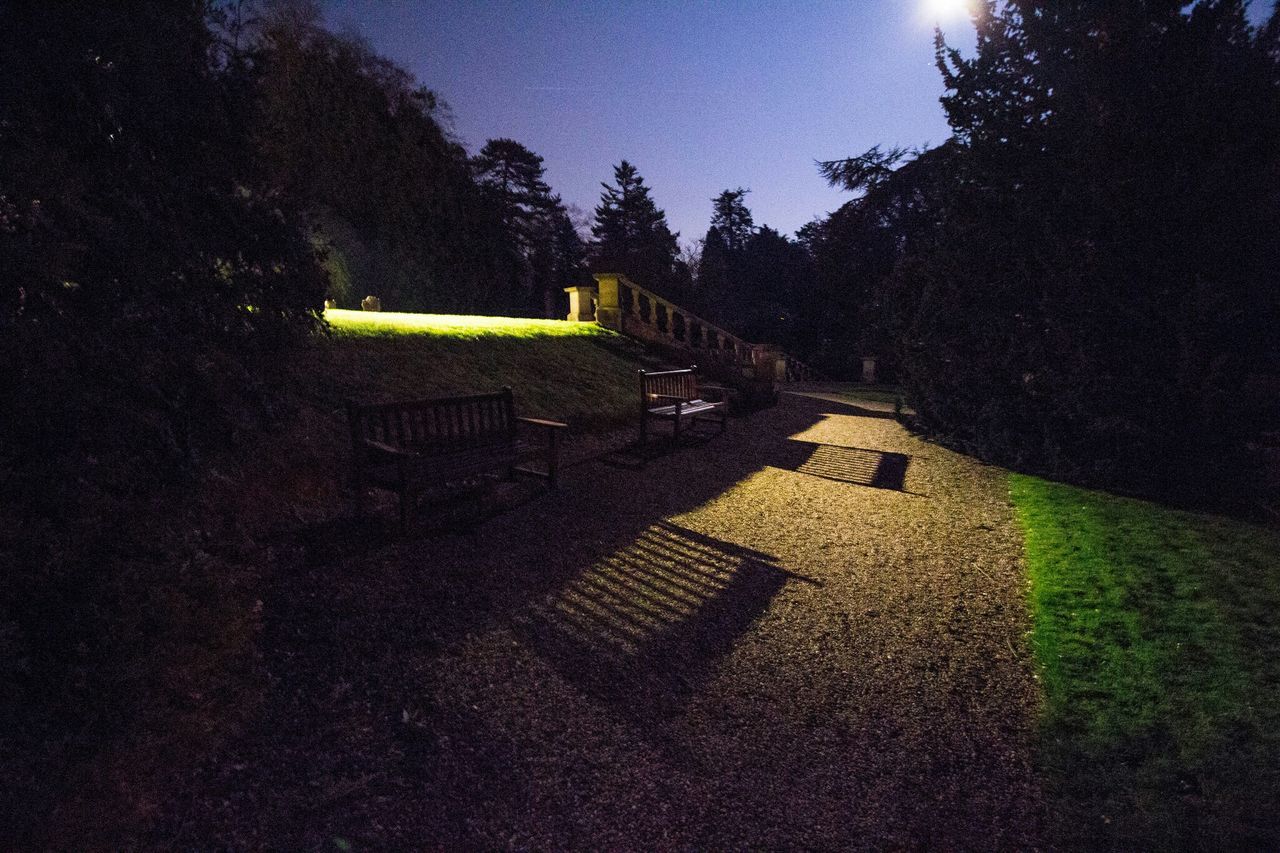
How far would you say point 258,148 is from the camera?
4.13m

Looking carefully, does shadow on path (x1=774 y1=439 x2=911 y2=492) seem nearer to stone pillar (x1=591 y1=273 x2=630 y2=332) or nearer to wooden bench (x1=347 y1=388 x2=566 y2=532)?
wooden bench (x1=347 y1=388 x2=566 y2=532)

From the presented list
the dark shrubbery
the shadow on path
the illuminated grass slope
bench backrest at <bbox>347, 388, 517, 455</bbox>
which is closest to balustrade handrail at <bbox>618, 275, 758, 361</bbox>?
the illuminated grass slope

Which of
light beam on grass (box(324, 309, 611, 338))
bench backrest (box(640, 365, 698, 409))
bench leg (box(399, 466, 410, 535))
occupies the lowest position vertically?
bench leg (box(399, 466, 410, 535))

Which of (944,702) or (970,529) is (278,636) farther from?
(970,529)

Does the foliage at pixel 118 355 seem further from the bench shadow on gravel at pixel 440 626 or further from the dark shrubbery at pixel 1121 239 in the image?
the dark shrubbery at pixel 1121 239

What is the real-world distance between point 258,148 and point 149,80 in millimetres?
778

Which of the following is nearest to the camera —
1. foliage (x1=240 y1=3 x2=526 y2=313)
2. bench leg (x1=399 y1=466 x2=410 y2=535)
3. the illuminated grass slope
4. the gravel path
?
the gravel path

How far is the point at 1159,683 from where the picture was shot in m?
3.30

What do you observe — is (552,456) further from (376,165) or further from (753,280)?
(753,280)

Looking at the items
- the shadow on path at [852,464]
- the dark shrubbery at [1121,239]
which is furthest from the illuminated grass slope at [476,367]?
the dark shrubbery at [1121,239]

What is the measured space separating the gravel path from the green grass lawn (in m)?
0.21

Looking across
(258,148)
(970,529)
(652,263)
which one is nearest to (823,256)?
(652,263)

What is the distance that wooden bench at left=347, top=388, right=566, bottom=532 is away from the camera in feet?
16.1

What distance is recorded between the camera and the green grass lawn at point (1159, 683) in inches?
94.4
